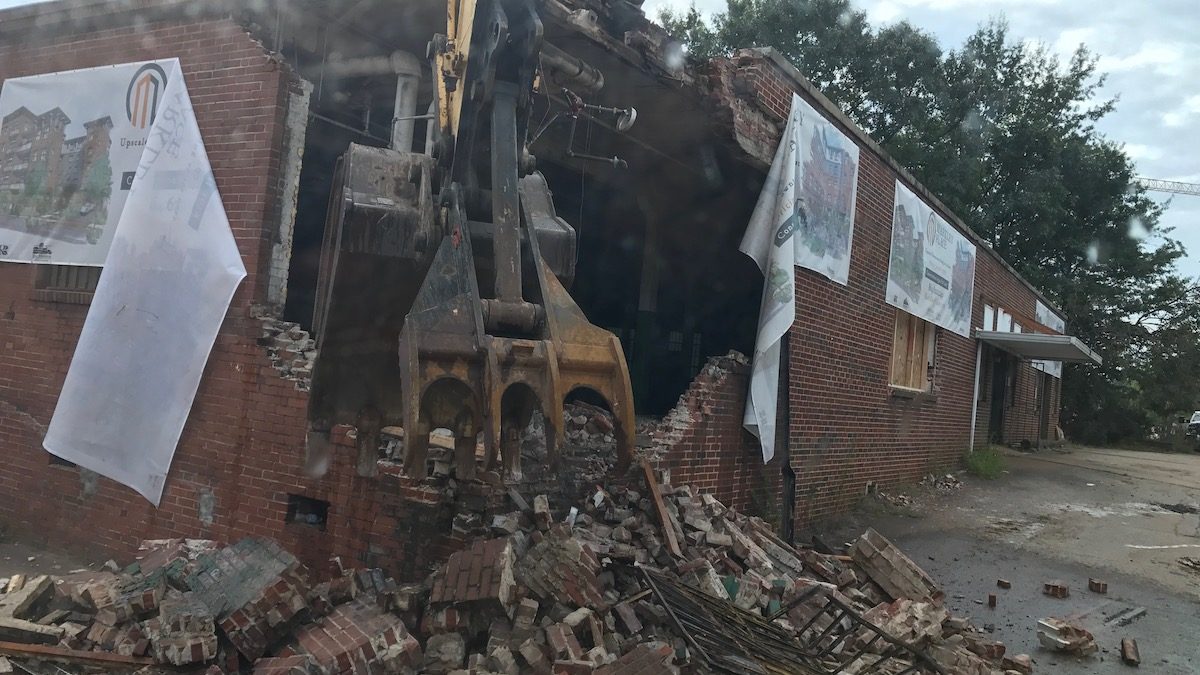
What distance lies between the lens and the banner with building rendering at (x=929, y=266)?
37.7 ft

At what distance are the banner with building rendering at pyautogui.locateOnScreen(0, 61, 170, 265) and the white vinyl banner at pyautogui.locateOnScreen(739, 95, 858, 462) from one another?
18.0 ft

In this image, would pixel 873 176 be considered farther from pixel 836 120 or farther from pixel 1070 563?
pixel 1070 563

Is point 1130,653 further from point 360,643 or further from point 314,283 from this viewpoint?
point 314,283

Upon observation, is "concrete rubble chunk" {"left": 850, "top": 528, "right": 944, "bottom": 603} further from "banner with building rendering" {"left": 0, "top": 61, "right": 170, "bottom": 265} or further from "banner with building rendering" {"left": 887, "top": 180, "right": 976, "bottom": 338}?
"banner with building rendering" {"left": 0, "top": 61, "right": 170, "bottom": 265}

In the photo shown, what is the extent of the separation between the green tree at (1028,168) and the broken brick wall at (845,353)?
1508 cm

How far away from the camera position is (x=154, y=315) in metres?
6.77

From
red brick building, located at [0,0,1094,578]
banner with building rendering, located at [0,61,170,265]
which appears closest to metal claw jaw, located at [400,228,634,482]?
red brick building, located at [0,0,1094,578]

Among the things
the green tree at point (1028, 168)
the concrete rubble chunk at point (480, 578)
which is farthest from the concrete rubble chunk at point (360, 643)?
the green tree at point (1028, 168)

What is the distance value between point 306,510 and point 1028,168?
1197 inches

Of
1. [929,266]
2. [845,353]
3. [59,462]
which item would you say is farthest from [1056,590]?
[59,462]

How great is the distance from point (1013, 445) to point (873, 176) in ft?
46.1

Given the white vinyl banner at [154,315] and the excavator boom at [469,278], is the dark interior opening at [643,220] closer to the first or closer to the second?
the white vinyl banner at [154,315]

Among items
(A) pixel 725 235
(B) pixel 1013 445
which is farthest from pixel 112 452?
(B) pixel 1013 445

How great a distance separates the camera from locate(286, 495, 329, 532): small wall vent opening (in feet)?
20.4
